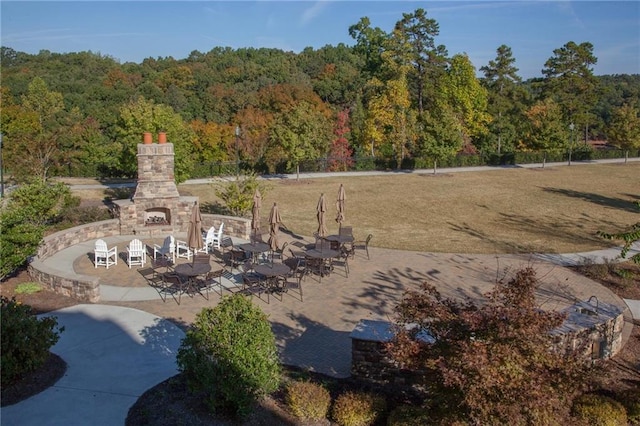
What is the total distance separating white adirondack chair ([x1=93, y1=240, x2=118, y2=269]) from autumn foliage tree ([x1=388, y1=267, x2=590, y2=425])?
10528 mm

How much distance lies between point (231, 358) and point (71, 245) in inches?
476

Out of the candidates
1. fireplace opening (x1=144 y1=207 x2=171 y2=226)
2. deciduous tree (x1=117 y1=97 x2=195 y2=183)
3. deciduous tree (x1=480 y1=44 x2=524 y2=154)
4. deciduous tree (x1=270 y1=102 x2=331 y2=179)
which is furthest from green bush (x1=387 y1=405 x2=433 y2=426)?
deciduous tree (x1=480 y1=44 x2=524 y2=154)

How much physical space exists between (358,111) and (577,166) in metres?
21.2

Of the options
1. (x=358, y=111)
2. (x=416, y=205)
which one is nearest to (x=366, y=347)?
(x=416, y=205)

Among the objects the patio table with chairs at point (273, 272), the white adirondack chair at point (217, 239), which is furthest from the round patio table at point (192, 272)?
the white adirondack chair at point (217, 239)

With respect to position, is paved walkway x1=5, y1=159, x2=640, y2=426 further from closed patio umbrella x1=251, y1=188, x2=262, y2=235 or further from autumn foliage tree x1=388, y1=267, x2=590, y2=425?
autumn foliage tree x1=388, y1=267, x2=590, y2=425

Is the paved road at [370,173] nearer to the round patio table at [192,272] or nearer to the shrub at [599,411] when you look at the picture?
the round patio table at [192,272]

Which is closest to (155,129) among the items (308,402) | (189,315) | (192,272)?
(192,272)

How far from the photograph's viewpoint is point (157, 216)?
19.1m

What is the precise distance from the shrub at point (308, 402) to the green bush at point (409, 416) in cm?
97

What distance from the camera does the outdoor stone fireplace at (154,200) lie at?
18219 mm

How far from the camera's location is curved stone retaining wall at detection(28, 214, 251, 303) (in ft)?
38.8

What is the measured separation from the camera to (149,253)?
632 inches

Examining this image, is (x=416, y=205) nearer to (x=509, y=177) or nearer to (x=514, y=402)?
(x=509, y=177)
